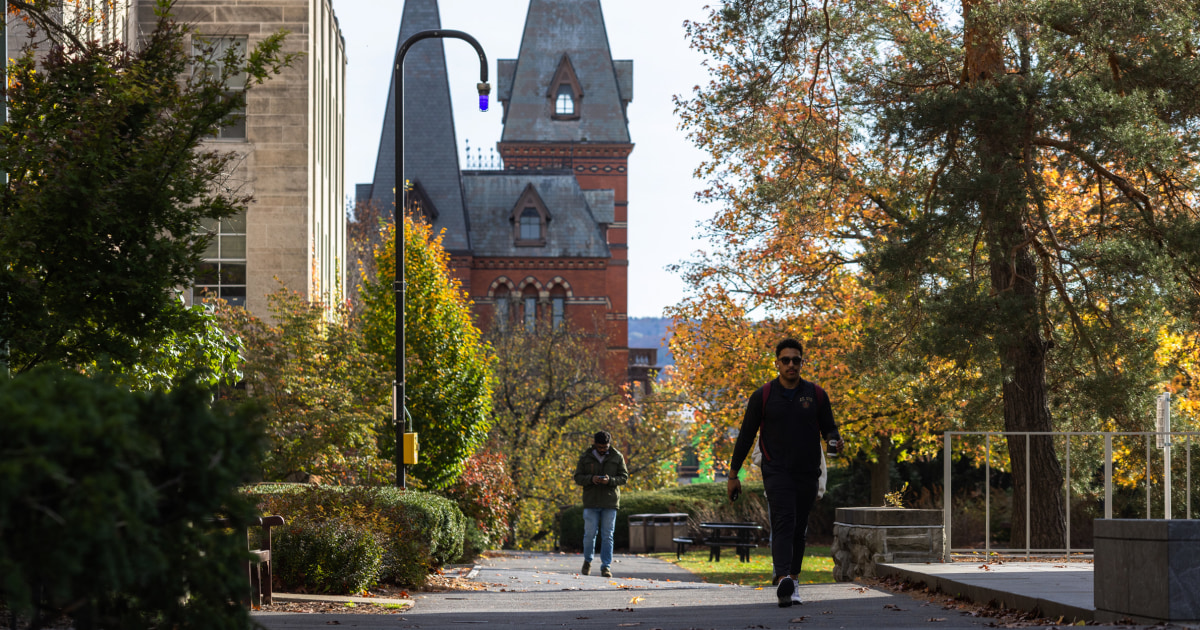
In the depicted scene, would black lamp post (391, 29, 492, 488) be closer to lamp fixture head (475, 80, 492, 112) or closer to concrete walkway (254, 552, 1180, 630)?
lamp fixture head (475, 80, 492, 112)

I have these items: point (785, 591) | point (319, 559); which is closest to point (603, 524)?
point (319, 559)

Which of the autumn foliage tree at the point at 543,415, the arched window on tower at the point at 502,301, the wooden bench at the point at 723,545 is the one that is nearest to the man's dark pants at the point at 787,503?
the wooden bench at the point at 723,545

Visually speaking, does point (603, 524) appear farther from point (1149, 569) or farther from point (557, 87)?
point (557, 87)

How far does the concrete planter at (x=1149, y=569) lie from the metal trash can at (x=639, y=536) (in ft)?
77.2

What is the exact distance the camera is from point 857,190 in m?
20.2

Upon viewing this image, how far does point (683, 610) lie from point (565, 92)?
66085mm

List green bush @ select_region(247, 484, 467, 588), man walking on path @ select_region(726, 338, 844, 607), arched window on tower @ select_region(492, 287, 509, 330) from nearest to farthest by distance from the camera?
1. man walking on path @ select_region(726, 338, 844, 607)
2. green bush @ select_region(247, 484, 467, 588)
3. arched window on tower @ select_region(492, 287, 509, 330)

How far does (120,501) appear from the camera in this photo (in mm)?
3166

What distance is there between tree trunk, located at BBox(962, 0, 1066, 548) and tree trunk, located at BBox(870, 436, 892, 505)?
12033 mm

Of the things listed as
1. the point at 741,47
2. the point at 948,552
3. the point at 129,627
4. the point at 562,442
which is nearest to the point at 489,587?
the point at 948,552

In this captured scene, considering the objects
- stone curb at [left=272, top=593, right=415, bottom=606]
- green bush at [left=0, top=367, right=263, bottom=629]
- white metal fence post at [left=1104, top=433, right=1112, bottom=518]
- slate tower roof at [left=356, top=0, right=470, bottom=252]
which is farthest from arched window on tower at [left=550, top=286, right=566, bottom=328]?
green bush at [left=0, top=367, right=263, bottom=629]

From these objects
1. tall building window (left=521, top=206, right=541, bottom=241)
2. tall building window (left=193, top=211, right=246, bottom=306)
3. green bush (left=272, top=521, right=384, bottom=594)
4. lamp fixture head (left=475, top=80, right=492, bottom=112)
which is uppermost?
tall building window (left=521, top=206, right=541, bottom=241)

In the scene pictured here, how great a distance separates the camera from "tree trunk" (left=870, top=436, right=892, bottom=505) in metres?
28.9

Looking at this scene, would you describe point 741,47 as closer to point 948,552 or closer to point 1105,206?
point 1105,206
